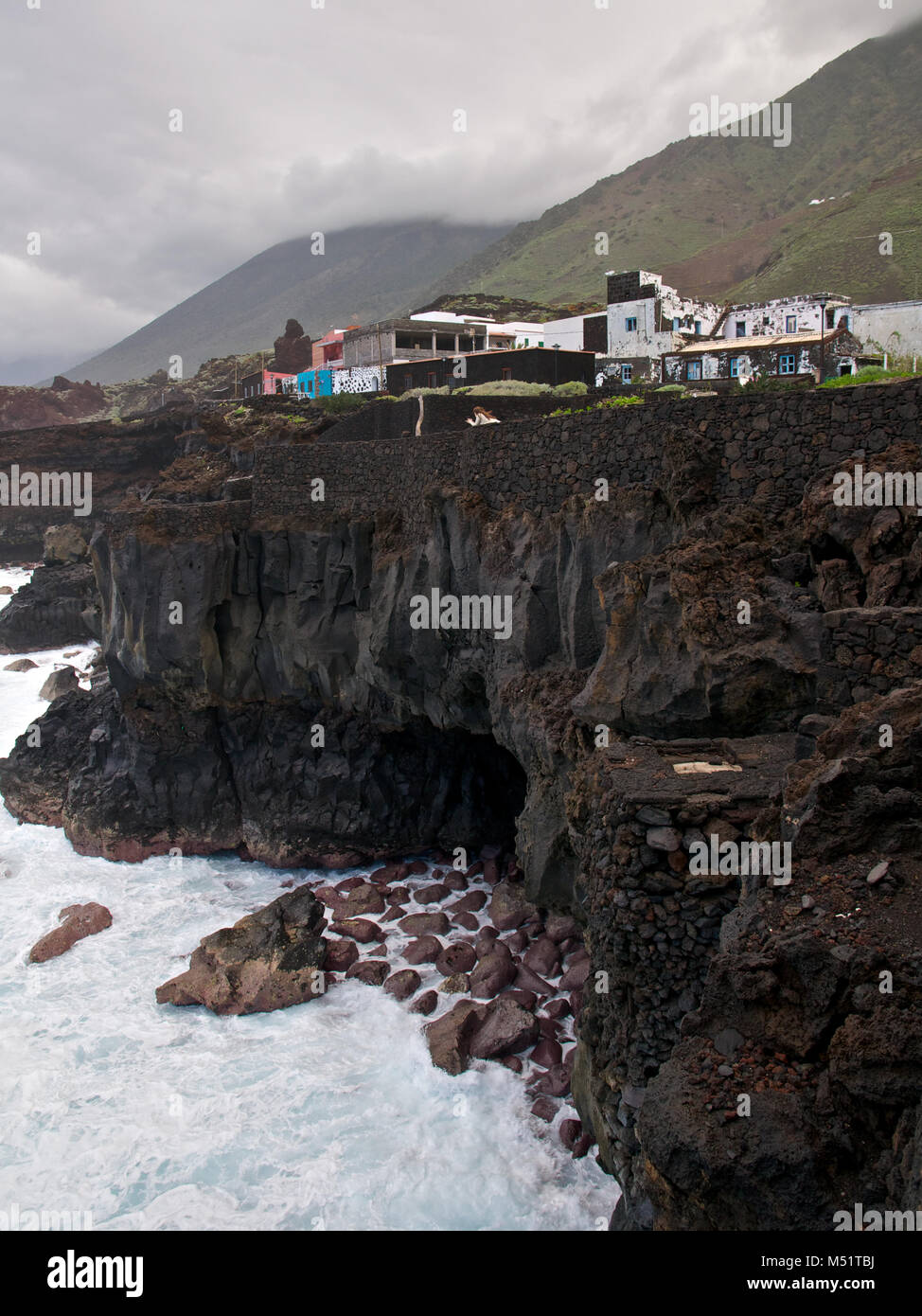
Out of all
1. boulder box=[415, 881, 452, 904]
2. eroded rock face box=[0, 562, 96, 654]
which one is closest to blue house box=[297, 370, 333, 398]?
eroded rock face box=[0, 562, 96, 654]

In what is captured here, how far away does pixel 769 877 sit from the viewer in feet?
26.9

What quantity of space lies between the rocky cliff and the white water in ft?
7.13

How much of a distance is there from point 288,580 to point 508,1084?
15.5m

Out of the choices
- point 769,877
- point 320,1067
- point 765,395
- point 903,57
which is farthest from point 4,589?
point 903,57

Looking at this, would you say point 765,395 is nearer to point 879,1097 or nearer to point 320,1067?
point 879,1097

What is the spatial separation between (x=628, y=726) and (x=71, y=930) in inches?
650

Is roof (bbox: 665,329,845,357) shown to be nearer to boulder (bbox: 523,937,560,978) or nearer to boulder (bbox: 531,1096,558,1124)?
boulder (bbox: 523,937,560,978)

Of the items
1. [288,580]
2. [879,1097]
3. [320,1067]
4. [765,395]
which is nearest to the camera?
[879,1097]

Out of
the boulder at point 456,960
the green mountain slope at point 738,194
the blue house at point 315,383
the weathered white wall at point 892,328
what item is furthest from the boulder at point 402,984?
the green mountain slope at point 738,194

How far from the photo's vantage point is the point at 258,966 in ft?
64.0

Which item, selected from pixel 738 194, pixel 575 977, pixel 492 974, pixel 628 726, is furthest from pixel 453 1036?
pixel 738 194

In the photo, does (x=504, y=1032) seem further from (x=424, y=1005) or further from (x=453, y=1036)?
(x=424, y=1005)

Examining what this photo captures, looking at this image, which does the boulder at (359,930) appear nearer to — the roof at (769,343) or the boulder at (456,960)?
the boulder at (456,960)

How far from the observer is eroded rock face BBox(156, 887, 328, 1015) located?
62.2ft
